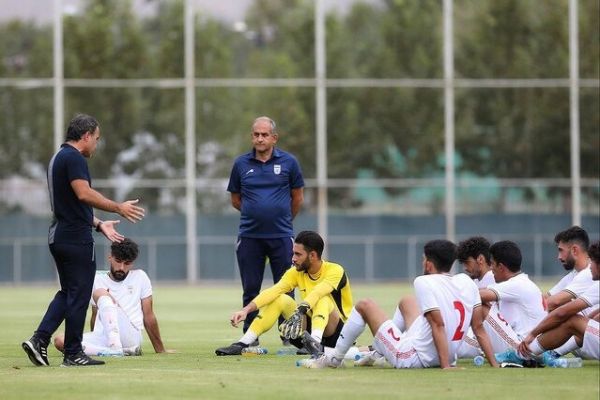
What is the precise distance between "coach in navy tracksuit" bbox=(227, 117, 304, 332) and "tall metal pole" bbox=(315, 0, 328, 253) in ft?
78.2

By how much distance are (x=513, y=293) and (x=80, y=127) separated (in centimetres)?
372

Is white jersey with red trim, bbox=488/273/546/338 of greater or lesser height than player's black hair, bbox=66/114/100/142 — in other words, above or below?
below

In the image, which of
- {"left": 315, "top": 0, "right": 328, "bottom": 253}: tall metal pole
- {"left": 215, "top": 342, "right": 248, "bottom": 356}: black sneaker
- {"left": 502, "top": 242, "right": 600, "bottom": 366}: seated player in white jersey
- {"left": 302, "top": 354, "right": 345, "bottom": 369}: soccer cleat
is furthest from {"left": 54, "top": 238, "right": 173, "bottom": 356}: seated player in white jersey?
{"left": 315, "top": 0, "right": 328, "bottom": 253}: tall metal pole

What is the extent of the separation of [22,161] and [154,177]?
3415 millimetres

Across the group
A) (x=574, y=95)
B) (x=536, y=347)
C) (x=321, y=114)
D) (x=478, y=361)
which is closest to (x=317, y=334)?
(x=478, y=361)

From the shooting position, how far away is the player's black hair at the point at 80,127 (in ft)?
39.8

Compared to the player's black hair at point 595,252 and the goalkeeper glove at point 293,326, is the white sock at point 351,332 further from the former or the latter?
the player's black hair at point 595,252

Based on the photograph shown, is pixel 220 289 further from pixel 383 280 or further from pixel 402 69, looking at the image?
pixel 402 69

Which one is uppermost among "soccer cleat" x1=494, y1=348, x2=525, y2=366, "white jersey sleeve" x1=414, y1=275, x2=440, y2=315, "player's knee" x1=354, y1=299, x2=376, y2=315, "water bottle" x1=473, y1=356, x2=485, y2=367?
"white jersey sleeve" x1=414, y1=275, x2=440, y2=315

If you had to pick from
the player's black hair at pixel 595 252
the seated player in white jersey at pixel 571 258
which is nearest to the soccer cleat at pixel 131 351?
the seated player in white jersey at pixel 571 258

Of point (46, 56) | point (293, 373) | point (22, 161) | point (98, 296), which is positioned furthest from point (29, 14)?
point (293, 373)

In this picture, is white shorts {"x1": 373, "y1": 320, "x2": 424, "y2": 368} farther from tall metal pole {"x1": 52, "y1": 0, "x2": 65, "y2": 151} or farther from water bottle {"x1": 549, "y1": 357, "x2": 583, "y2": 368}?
tall metal pole {"x1": 52, "y1": 0, "x2": 65, "y2": 151}

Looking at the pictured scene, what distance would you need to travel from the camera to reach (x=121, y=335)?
13508 millimetres

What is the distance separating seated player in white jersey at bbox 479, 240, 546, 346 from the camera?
472 inches
